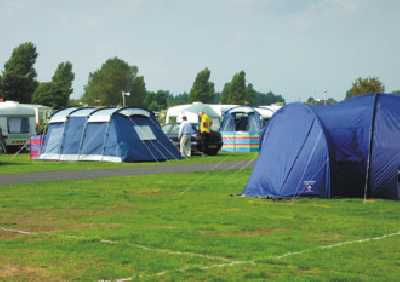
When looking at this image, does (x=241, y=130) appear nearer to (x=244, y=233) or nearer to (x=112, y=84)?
(x=244, y=233)

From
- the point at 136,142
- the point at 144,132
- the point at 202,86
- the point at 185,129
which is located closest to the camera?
the point at 136,142

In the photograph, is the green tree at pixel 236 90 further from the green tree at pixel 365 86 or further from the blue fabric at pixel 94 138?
the blue fabric at pixel 94 138

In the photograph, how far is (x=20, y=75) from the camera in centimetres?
8519

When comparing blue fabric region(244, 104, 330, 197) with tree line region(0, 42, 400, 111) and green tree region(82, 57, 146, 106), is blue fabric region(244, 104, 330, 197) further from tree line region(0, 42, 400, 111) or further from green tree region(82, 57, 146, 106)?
green tree region(82, 57, 146, 106)

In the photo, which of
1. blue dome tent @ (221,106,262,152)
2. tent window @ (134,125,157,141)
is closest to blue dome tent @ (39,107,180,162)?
tent window @ (134,125,157,141)

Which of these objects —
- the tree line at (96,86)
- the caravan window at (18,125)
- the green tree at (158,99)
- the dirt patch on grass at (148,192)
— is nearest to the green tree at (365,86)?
the tree line at (96,86)

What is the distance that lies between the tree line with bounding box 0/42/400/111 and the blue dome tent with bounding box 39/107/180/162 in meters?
46.4

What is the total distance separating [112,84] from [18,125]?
68323 mm

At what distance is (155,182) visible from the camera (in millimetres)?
21453

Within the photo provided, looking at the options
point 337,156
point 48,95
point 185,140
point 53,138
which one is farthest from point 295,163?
point 48,95

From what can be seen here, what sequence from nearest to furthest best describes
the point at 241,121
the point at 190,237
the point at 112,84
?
the point at 190,237 → the point at 241,121 → the point at 112,84

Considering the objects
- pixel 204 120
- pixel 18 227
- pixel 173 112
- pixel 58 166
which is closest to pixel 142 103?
pixel 173 112

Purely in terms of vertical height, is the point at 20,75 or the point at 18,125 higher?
the point at 20,75

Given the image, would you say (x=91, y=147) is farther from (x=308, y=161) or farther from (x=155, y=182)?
(x=308, y=161)
